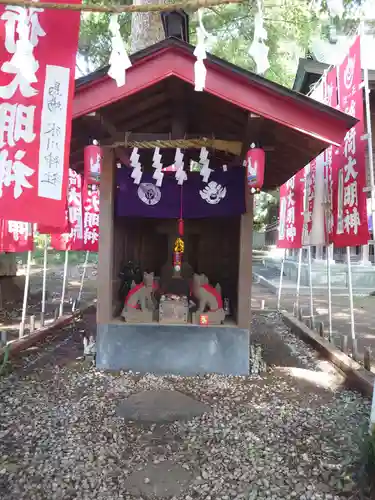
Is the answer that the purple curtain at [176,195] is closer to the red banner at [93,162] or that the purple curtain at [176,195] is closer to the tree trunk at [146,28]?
the red banner at [93,162]

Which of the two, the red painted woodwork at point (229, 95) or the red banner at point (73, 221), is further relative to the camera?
the red banner at point (73, 221)

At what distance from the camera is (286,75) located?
47.0 ft

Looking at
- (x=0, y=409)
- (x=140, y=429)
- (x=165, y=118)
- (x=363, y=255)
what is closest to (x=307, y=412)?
(x=140, y=429)

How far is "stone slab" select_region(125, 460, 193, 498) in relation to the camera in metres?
3.04

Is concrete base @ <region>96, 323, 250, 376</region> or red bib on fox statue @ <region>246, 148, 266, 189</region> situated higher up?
red bib on fox statue @ <region>246, 148, 266, 189</region>

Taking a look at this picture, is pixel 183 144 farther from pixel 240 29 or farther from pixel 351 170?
pixel 240 29

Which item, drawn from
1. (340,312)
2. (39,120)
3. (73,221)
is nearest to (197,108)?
(39,120)

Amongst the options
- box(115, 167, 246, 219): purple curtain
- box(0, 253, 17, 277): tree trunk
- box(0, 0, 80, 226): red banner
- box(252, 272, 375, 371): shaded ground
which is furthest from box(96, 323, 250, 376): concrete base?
box(0, 253, 17, 277): tree trunk

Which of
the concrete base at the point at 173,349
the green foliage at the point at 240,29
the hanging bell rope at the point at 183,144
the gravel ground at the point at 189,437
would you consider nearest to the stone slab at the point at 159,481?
the gravel ground at the point at 189,437

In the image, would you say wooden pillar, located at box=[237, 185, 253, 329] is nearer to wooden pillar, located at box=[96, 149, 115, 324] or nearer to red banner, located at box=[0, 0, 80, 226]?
wooden pillar, located at box=[96, 149, 115, 324]

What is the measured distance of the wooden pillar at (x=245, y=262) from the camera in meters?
5.92

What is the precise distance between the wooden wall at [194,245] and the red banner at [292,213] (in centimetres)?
181

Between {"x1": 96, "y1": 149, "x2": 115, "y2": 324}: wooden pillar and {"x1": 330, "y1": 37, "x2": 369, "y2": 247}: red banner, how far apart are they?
11.6ft

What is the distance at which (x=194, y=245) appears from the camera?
8.19m
